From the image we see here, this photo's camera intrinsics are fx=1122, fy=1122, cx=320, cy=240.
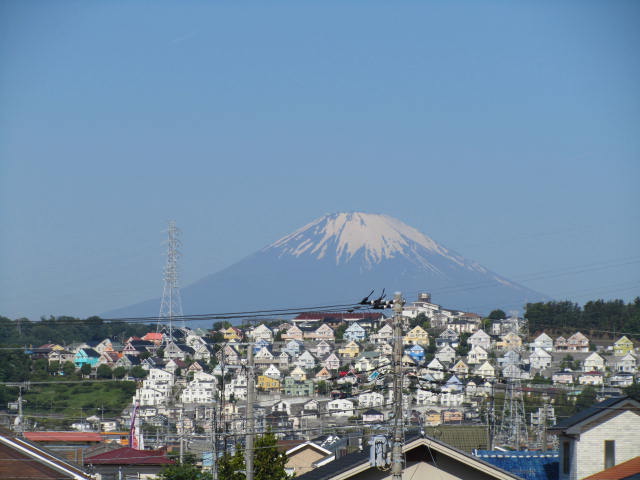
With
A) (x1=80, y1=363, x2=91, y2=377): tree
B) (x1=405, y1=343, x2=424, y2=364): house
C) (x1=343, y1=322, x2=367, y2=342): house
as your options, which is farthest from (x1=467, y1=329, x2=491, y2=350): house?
(x1=80, y1=363, x2=91, y2=377): tree

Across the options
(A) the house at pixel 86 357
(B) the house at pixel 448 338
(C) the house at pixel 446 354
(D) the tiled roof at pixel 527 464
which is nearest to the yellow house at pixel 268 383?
(A) the house at pixel 86 357

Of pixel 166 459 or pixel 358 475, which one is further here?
pixel 166 459

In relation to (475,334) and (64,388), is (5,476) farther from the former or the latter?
(475,334)

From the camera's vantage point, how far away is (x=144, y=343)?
516 ft

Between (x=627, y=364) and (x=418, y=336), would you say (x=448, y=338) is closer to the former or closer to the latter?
(x=418, y=336)

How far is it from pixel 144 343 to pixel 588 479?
138072 mm

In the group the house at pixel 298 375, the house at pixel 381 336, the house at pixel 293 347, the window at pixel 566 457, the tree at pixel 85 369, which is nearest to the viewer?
Result: the window at pixel 566 457

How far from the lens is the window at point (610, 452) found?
23797mm

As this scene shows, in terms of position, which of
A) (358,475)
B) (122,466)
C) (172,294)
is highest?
(172,294)

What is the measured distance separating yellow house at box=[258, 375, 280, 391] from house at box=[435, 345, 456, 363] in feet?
72.4

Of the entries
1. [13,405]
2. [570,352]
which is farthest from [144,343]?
[13,405]

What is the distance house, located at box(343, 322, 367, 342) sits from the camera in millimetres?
166488

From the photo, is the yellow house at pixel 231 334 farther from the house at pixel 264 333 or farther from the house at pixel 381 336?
the house at pixel 264 333

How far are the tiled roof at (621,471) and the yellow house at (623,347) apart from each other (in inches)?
4325
